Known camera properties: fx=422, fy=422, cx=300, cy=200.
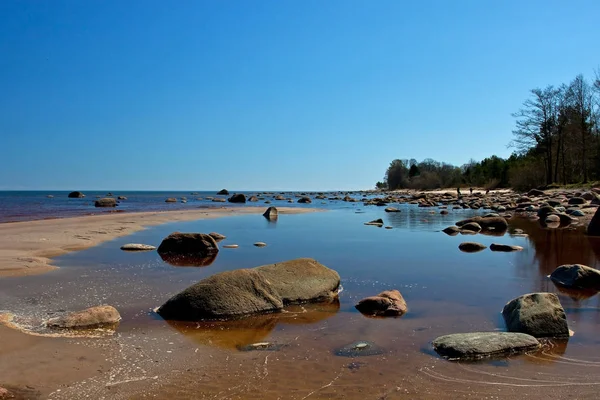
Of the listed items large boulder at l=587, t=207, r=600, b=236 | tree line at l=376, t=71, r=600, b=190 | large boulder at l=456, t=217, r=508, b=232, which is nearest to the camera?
A: large boulder at l=587, t=207, r=600, b=236

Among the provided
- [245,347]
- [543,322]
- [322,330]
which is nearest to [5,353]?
[245,347]

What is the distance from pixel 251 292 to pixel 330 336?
1816 mm

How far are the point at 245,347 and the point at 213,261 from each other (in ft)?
21.5

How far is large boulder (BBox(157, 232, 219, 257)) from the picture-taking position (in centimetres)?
1299

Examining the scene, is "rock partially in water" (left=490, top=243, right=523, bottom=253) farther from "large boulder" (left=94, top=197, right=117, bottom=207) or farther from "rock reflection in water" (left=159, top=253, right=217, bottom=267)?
"large boulder" (left=94, top=197, right=117, bottom=207)

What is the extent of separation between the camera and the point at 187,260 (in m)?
12.0

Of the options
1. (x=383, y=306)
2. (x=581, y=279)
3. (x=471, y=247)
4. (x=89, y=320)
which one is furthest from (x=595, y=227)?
(x=89, y=320)

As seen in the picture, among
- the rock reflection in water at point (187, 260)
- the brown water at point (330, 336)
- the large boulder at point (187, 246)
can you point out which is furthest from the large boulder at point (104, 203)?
the rock reflection in water at point (187, 260)

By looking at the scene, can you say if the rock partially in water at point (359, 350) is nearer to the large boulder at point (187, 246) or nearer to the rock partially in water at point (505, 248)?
the large boulder at point (187, 246)

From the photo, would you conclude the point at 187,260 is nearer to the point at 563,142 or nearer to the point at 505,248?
the point at 505,248

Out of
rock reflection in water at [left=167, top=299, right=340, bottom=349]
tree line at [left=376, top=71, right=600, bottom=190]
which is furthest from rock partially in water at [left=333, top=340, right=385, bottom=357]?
tree line at [left=376, top=71, right=600, bottom=190]

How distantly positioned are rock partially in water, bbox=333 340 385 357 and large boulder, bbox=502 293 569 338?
6.92 ft

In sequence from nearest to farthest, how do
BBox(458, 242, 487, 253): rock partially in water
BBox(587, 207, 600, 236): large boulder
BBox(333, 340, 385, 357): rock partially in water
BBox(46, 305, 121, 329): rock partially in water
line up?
1. BBox(333, 340, 385, 357): rock partially in water
2. BBox(46, 305, 121, 329): rock partially in water
3. BBox(458, 242, 487, 253): rock partially in water
4. BBox(587, 207, 600, 236): large boulder

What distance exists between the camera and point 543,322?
19.1ft
